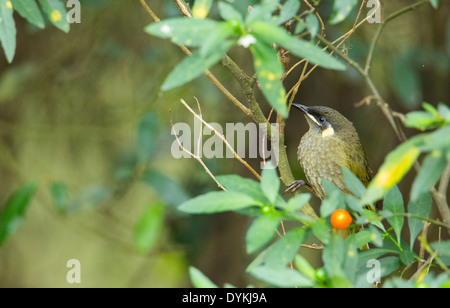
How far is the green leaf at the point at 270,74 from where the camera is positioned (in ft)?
4.45

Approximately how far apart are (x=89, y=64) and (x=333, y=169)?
2064mm

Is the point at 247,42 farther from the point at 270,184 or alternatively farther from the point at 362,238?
the point at 362,238

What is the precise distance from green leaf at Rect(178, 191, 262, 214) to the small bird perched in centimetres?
161

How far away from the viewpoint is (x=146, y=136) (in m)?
2.64

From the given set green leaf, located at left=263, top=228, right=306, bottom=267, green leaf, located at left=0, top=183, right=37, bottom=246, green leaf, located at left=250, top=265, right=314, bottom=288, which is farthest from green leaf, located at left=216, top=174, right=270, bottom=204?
green leaf, located at left=0, top=183, right=37, bottom=246

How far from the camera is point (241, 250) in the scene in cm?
409

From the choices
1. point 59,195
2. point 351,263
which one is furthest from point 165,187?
point 351,263

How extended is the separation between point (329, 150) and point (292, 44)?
1.79m

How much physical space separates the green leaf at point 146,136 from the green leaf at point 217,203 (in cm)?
117

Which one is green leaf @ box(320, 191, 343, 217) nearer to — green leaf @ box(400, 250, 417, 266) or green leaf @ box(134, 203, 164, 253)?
green leaf @ box(400, 250, 417, 266)

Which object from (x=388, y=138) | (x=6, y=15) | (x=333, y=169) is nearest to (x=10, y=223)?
(x=6, y=15)

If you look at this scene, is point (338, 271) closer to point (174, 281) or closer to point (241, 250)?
point (241, 250)

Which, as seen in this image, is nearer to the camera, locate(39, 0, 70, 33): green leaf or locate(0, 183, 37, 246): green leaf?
locate(39, 0, 70, 33): green leaf

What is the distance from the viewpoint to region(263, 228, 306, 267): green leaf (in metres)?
1.50
